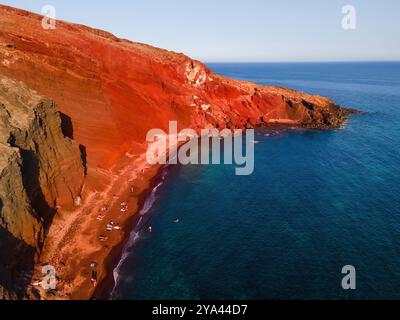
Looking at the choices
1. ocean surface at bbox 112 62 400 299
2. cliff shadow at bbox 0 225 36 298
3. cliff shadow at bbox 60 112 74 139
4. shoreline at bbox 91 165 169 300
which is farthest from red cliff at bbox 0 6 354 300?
ocean surface at bbox 112 62 400 299

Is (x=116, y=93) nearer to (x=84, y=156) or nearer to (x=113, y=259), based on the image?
(x=84, y=156)

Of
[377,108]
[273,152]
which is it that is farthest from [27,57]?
[377,108]

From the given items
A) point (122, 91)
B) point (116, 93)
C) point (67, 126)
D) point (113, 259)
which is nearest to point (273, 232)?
point (113, 259)

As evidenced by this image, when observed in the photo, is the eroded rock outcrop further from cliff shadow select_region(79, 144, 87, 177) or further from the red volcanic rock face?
the red volcanic rock face

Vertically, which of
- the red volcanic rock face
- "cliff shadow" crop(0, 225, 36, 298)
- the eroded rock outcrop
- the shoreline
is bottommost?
the shoreline

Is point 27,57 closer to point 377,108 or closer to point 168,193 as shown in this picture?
point 168,193

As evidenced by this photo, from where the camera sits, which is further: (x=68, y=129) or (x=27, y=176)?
(x=68, y=129)
